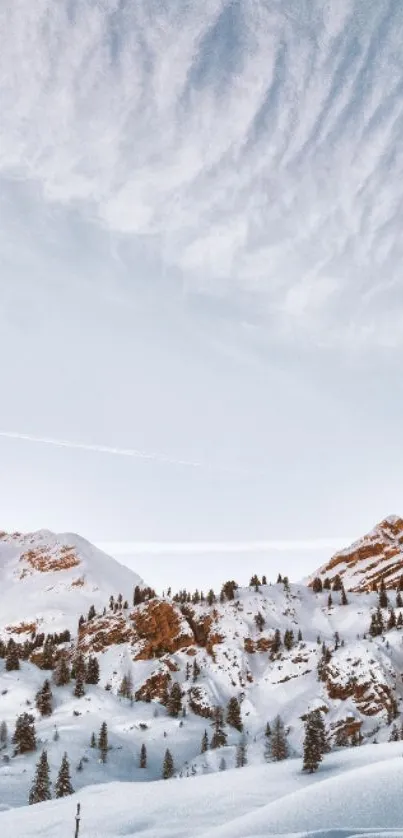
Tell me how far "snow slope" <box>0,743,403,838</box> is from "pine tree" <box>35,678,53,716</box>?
8398cm

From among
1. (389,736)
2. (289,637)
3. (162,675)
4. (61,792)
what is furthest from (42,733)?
(289,637)

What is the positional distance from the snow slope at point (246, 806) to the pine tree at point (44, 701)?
83979mm

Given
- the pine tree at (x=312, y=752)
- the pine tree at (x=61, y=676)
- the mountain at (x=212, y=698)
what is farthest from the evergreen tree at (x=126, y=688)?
the pine tree at (x=312, y=752)

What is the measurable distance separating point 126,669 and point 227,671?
36924 mm

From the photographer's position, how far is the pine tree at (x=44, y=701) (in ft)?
454

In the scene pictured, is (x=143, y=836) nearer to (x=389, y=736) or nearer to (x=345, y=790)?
(x=345, y=790)

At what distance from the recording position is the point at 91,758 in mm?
110312

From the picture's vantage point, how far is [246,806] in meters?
50.9

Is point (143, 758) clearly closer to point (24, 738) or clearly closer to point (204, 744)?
point (204, 744)

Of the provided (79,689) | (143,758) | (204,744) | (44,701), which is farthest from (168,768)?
(79,689)

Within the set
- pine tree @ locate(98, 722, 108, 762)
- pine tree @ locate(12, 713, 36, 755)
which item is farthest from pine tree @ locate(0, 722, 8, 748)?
pine tree @ locate(98, 722, 108, 762)

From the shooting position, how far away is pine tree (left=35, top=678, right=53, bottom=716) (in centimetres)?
13850

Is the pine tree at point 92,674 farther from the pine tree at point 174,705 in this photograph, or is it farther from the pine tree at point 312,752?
the pine tree at point 312,752

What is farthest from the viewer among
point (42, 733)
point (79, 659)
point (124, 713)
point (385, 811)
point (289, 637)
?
point (289, 637)
